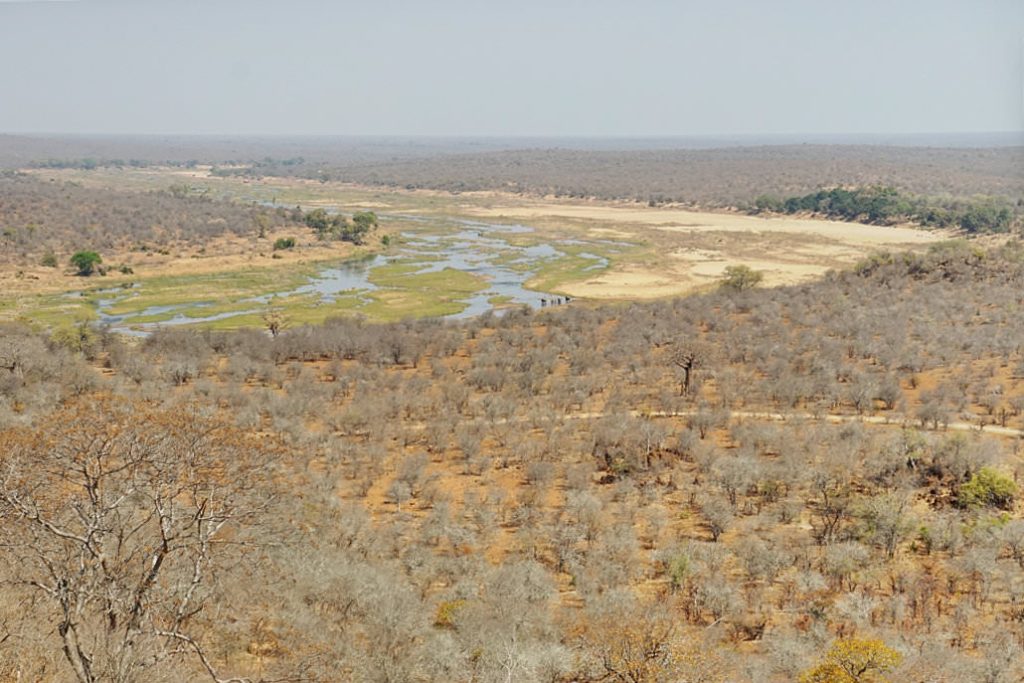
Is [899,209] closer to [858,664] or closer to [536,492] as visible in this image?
[536,492]

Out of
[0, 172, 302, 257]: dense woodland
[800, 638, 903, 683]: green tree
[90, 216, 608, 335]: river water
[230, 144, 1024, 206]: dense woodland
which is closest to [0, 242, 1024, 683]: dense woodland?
[800, 638, 903, 683]: green tree

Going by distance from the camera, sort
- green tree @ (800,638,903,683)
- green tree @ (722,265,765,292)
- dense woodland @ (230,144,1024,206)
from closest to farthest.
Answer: green tree @ (800,638,903,683) < green tree @ (722,265,765,292) < dense woodland @ (230,144,1024,206)

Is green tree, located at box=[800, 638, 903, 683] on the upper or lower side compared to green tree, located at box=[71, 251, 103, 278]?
lower

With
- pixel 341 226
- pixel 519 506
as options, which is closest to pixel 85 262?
pixel 341 226

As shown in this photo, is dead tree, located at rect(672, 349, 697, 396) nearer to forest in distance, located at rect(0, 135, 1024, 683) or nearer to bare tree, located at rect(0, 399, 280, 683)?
forest in distance, located at rect(0, 135, 1024, 683)

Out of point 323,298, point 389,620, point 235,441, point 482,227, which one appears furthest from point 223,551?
point 482,227

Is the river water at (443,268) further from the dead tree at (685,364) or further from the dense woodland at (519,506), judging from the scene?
the dead tree at (685,364)

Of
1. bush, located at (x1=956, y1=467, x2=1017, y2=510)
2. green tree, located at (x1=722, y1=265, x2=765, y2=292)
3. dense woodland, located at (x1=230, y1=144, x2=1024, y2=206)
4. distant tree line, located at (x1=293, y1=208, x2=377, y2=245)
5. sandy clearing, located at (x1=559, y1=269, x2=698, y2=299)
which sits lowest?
bush, located at (x1=956, y1=467, x2=1017, y2=510)
